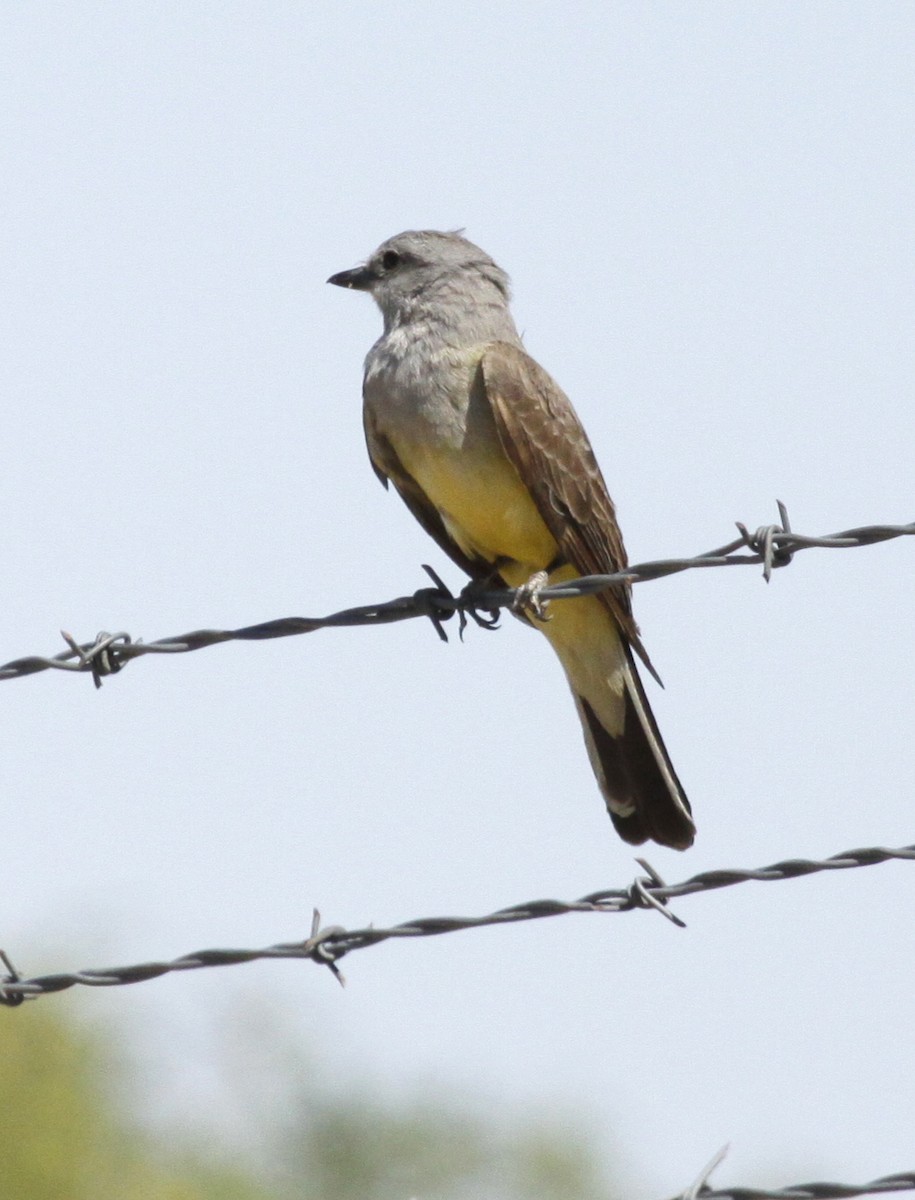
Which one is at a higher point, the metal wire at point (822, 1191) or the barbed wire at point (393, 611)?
the barbed wire at point (393, 611)

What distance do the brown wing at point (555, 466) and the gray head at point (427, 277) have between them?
61 centimetres

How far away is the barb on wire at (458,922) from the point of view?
425cm

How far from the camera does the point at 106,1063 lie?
2014 centimetres

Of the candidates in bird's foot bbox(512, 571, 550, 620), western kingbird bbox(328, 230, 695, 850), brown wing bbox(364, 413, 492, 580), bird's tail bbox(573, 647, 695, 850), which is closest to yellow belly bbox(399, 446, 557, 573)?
western kingbird bbox(328, 230, 695, 850)

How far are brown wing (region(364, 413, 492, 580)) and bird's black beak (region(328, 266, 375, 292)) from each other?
4.12 ft

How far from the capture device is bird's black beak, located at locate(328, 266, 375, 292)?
344 inches

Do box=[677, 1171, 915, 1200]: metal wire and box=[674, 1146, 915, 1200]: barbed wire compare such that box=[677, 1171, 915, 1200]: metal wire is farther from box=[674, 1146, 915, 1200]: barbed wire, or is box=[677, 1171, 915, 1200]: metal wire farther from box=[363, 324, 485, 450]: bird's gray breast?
box=[363, 324, 485, 450]: bird's gray breast

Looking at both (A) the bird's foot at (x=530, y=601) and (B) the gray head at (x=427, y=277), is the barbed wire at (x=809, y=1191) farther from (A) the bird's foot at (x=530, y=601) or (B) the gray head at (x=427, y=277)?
(B) the gray head at (x=427, y=277)

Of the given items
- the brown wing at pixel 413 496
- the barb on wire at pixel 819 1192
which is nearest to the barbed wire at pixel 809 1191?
the barb on wire at pixel 819 1192

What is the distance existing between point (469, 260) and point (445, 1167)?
17.0 m

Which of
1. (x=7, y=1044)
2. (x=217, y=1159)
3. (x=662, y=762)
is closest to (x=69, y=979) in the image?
(x=662, y=762)

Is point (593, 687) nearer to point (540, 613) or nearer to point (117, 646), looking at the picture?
point (540, 613)

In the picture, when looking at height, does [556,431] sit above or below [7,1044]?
above

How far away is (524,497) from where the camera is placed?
7410mm
